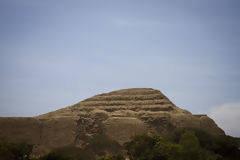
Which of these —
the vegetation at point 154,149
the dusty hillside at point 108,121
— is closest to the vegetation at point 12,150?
the vegetation at point 154,149

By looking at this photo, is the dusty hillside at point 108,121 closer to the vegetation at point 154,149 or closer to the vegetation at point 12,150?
the vegetation at point 154,149

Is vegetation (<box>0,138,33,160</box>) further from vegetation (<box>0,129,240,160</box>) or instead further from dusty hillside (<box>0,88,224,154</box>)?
dusty hillside (<box>0,88,224,154</box>)

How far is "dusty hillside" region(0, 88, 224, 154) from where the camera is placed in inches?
2206

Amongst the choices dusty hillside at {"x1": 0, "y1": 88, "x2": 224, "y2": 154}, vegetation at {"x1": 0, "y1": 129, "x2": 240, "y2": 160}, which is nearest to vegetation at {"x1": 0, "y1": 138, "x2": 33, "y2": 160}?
vegetation at {"x1": 0, "y1": 129, "x2": 240, "y2": 160}

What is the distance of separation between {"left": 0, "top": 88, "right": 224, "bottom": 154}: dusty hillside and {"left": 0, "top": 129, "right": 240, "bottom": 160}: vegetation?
92.6 inches

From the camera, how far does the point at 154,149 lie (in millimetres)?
46438

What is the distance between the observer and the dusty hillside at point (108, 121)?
2206 inches

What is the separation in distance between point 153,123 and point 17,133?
17750 mm

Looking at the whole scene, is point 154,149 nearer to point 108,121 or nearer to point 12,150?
point 12,150

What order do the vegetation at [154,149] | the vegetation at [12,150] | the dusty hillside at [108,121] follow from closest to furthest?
the vegetation at [154,149] < the vegetation at [12,150] < the dusty hillside at [108,121]

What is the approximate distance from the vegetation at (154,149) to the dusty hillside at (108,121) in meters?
2.35

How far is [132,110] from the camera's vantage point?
65.6m

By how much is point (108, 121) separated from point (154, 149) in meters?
15.3

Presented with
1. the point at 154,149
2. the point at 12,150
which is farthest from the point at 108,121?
the point at 12,150
